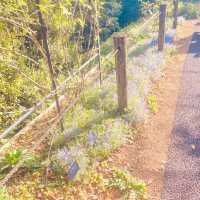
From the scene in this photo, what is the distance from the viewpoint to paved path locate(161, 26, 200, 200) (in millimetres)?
3349

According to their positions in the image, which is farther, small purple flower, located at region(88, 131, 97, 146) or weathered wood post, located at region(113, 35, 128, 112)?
weathered wood post, located at region(113, 35, 128, 112)

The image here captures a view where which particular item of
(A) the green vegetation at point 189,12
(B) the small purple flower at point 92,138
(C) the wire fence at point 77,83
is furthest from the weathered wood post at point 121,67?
A: (A) the green vegetation at point 189,12

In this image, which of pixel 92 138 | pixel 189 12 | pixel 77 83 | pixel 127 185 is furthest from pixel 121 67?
pixel 189 12

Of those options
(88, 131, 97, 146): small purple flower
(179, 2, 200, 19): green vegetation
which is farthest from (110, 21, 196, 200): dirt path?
(179, 2, 200, 19): green vegetation

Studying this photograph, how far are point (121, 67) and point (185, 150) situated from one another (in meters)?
1.55

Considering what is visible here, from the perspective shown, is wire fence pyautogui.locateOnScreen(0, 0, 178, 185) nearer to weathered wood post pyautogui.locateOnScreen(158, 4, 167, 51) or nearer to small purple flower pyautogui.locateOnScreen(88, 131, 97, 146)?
weathered wood post pyautogui.locateOnScreen(158, 4, 167, 51)

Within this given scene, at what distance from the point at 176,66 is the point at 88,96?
3.00 metres

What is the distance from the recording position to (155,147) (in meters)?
4.09

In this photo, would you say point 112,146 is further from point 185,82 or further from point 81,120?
point 185,82

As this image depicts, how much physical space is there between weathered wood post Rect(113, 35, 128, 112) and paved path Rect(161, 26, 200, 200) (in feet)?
3.04

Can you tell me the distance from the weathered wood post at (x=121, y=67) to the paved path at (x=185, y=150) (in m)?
0.93

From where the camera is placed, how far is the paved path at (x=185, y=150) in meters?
3.35

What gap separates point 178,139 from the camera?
13.9 feet

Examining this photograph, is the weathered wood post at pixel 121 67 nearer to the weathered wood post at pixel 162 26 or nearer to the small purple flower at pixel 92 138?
the small purple flower at pixel 92 138
